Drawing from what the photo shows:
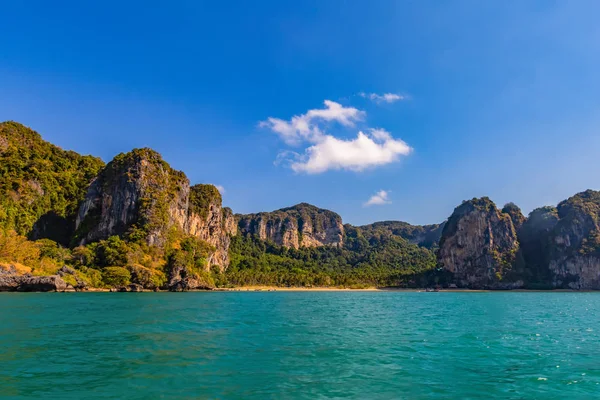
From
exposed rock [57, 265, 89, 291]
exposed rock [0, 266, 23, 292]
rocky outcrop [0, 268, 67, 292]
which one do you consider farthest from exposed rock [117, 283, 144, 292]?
exposed rock [0, 266, 23, 292]

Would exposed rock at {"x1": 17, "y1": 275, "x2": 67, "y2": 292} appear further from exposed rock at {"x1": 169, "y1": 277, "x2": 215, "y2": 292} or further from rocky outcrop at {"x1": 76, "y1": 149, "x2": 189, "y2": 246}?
rocky outcrop at {"x1": 76, "y1": 149, "x2": 189, "y2": 246}

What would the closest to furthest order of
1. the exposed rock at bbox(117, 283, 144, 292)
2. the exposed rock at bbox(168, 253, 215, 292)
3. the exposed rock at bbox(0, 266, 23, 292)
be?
the exposed rock at bbox(0, 266, 23, 292)
the exposed rock at bbox(117, 283, 144, 292)
the exposed rock at bbox(168, 253, 215, 292)

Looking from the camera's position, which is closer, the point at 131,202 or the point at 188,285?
the point at 188,285

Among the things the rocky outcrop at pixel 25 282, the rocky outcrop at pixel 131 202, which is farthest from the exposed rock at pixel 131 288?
the rocky outcrop at pixel 131 202

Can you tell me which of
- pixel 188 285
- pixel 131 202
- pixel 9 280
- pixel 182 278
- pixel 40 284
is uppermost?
pixel 131 202

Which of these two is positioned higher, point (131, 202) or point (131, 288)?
point (131, 202)

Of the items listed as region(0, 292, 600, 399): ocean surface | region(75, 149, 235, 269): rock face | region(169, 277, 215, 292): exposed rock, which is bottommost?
region(169, 277, 215, 292): exposed rock

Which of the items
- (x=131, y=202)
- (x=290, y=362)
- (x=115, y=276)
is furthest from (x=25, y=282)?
(x=290, y=362)

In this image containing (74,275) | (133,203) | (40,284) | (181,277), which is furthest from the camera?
(133,203)

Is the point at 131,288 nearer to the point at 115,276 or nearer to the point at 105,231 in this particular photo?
the point at 115,276

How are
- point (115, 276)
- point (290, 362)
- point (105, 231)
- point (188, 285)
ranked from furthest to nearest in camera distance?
point (105, 231)
point (188, 285)
point (115, 276)
point (290, 362)

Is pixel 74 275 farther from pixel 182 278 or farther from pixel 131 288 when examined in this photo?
pixel 182 278

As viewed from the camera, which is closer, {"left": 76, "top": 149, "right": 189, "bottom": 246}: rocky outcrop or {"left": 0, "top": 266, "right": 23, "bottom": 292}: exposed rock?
{"left": 0, "top": 266, "right": 23, "bottom": 292}: exposed rock

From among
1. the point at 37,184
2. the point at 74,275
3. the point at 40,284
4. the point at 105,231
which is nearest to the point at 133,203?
the point at 105,231
